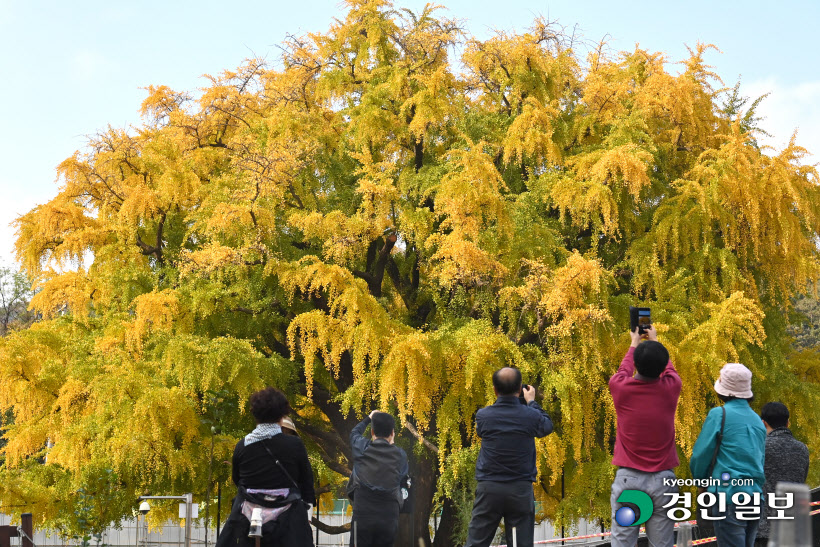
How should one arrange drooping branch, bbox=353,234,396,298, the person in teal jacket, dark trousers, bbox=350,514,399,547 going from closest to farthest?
the person in teal jacket → dark trousers, bbox=350,514,399,547 → drooping branch, bbox=353,234,396,298

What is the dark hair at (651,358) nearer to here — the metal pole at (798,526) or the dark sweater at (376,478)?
the metal pole at (798,526)

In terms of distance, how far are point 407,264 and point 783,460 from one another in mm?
8653

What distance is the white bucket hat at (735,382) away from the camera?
4537 mm

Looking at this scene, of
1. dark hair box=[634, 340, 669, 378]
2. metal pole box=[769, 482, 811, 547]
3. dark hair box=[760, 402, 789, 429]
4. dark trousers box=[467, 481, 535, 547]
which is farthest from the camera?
dark hair box=[760, 402, 789, 429]

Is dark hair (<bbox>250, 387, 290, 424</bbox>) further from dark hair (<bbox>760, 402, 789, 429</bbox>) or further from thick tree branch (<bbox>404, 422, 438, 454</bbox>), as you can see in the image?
thick tree branch (<bbox>404, 422, 438, 454</bbox>)

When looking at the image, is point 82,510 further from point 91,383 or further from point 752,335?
point 752,335

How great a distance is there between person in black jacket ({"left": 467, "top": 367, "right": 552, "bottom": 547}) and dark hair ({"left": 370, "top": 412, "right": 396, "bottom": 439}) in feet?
3.79

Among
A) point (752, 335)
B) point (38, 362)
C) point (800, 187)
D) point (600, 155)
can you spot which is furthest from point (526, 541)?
point (38, 362)

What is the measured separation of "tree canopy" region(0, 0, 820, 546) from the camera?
411 inches

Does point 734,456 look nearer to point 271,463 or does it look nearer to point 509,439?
point 509,439

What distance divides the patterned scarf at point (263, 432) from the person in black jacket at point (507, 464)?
121 centimetres

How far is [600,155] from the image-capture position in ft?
37.7

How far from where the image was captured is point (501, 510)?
494 centimetres

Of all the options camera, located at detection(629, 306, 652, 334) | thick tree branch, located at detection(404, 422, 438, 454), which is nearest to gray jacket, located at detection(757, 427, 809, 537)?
camera, located at detection(629, 306, 652, 334)
